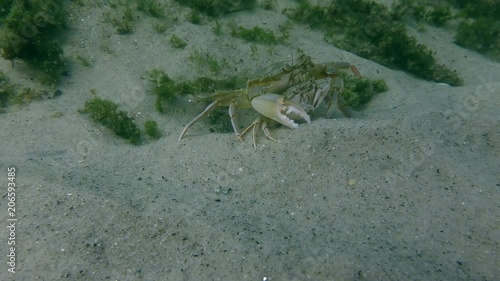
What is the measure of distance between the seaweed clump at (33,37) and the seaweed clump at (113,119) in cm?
106

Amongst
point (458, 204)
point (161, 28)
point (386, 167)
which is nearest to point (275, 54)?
point (161, 28)

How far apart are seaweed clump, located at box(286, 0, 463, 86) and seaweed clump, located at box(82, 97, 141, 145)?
4.51m

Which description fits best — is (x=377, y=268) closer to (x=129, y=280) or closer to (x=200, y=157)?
(x=129, y=280)

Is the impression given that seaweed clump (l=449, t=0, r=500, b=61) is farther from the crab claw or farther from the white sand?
the crab claw

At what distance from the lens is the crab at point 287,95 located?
13.7 ft

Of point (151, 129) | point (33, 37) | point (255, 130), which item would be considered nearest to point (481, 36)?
point (255, 130)

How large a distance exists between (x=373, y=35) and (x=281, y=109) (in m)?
4.01

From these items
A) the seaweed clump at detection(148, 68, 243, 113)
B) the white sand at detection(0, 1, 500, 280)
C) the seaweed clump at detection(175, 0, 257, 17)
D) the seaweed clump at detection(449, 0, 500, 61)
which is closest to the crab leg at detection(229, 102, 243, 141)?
the white sand at detection(0, 1, 500, 280)

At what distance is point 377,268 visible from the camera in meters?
2.57

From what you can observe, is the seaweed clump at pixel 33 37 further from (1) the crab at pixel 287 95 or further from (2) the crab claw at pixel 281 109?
(2) the crab claw at pixel 281 109

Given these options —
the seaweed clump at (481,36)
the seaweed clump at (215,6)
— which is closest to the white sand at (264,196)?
the seaweed clump at (481,36)

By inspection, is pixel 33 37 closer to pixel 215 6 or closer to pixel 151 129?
pixel 151 129

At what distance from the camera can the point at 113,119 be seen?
499 centimetres

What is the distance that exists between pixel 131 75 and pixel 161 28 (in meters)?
1.35
